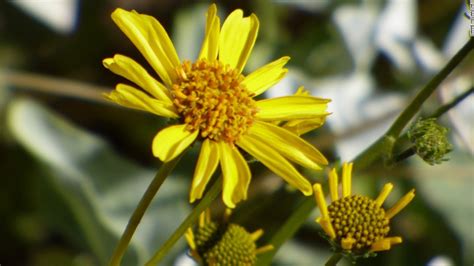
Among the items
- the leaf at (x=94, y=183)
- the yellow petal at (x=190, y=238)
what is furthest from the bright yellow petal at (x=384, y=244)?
the leaf at (x=94, y=183)

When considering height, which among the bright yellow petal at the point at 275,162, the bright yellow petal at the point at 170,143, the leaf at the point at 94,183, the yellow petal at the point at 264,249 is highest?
the bright yellow petal at the point at 275,162

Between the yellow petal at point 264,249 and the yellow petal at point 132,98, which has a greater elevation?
the yellow petal at point 132,98

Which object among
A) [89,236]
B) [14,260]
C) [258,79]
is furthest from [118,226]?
[258,79]

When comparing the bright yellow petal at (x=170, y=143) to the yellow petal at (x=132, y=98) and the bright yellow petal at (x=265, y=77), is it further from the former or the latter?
the bright yellow petal at (x=265, y=77)

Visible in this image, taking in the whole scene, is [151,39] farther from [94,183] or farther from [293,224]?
Result: [94,183]

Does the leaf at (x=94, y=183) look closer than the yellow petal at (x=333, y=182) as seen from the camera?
No

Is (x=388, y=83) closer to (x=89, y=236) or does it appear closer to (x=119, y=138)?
(x=119, y=138)
